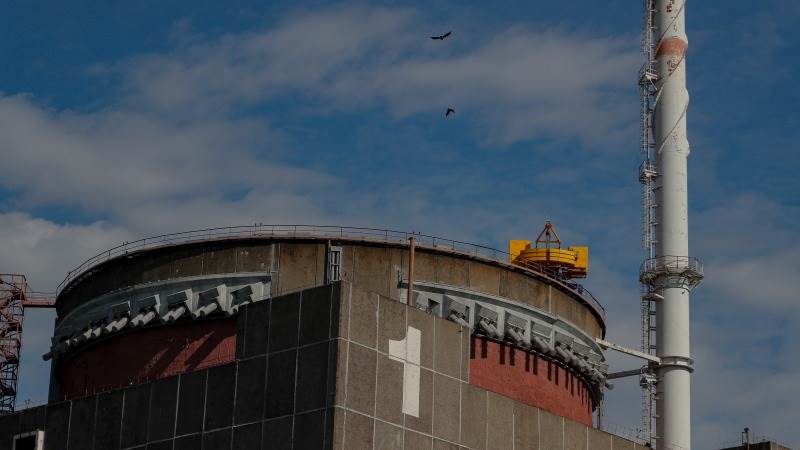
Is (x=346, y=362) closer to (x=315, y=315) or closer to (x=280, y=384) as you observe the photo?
(x=315, y=315)

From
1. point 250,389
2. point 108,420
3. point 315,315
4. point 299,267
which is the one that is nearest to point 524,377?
point 299,267

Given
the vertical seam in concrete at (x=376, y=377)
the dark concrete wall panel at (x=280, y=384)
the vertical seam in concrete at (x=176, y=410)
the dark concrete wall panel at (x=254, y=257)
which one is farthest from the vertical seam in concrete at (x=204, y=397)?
the dark concrete wall panel at (x=254, y=257)

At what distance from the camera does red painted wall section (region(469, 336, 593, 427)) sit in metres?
63.2

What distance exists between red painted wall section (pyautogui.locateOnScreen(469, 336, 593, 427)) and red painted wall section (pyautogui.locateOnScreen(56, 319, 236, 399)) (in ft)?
31.8

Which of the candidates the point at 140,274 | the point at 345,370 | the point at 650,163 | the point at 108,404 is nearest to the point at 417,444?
the point at 345,370

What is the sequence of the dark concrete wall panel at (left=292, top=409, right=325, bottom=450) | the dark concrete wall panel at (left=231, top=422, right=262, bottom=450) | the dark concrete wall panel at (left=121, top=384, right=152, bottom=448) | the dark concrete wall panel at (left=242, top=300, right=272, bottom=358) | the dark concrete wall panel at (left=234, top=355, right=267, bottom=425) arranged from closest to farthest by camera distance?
the dark concrete wall panel at (left=292, top=409, right=325, bottom=450)
the dark concrete wall panel at (left=231, top=422, right=262, bottom=450)
the dark concrete wall panel at (left=234, top=355, right=267, bottom=425)
the dark concrete wall panel at (left=242, top=300, right=272, bottom=358)
the dark concrete wall panel at (left=121, top=384, right=152, bottom=448)

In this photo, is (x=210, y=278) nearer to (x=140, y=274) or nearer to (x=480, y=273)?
(x=140, y=274)

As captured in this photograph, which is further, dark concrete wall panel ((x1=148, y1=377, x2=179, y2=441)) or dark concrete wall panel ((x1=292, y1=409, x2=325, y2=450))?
dark concrete wall panel ((x1=148, y1=377, x2=179, y2=441))

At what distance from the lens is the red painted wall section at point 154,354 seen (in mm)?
61656

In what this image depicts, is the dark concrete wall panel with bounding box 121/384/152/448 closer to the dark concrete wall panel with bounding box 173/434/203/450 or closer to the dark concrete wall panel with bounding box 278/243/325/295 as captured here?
the dark concrete wall panel with bounding box 173/434/203/450

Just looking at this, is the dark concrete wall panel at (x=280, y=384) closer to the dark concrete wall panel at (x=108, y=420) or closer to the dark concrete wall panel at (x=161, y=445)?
the dark concrete wall panel at (x=161, y=445)

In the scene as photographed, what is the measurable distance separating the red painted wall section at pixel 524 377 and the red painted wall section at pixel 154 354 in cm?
968

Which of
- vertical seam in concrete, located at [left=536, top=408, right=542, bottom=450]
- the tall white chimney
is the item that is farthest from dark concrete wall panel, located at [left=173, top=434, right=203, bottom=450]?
the tall white chimney

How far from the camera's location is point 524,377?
64.8 m
